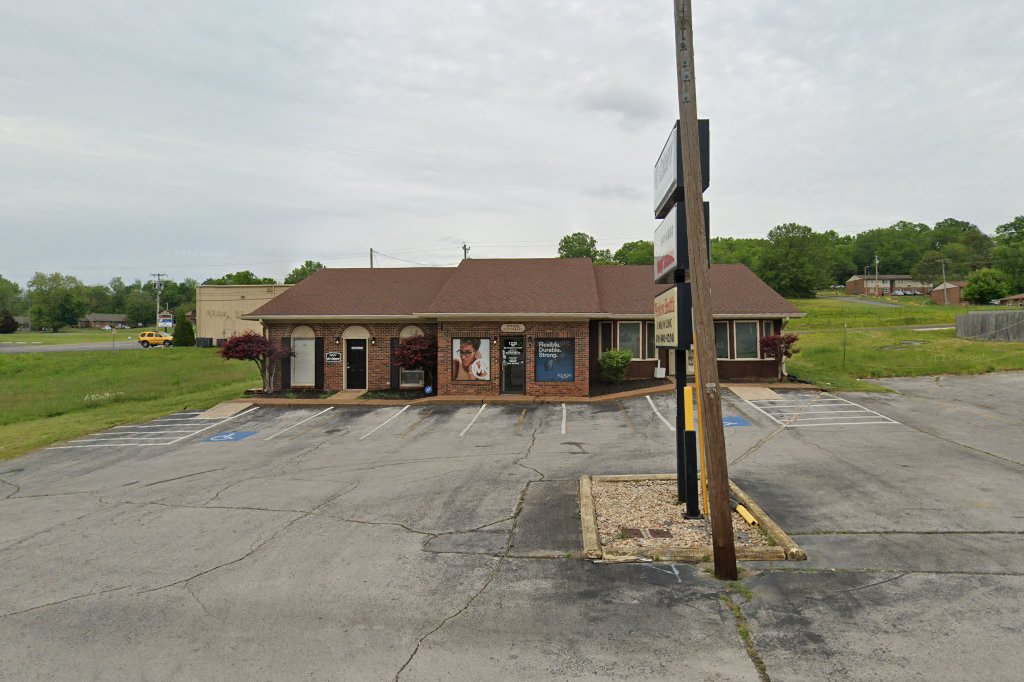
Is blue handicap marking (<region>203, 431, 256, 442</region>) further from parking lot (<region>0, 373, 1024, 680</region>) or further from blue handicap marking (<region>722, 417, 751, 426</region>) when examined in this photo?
blue handicap marking (<region>722, 417, 751, 426</region>)

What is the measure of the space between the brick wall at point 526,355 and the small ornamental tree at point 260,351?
6.78m

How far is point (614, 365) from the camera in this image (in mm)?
20844

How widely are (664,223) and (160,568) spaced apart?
818 centimetres

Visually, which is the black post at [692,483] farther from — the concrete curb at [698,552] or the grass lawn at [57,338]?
the grass lawn at [57,338]

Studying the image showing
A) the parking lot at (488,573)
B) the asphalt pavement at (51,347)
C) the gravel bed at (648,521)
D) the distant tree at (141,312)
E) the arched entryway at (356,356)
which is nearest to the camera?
the parking lot at (488,573)

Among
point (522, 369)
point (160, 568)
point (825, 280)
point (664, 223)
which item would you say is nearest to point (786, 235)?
point (825, 280)

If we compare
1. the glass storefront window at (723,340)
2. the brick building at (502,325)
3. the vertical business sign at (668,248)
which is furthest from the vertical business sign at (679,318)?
the glass storefront window at (723,340)

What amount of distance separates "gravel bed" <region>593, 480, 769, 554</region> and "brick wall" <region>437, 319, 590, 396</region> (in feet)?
34.9

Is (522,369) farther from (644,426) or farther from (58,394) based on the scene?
(58,394)

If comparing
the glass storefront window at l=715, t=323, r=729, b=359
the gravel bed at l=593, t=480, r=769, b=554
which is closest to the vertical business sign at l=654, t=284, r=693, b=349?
the gravel bed at l=593, t=480, r=769, b=554

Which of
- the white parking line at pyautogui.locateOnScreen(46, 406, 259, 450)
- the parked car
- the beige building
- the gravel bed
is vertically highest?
the beige building

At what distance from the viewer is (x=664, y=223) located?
8.27 metres

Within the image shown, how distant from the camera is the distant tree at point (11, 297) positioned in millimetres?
135725

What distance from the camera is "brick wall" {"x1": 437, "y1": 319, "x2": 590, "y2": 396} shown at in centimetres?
2005
